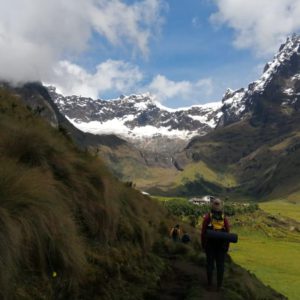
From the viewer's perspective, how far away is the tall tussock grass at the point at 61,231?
10188 millimetres

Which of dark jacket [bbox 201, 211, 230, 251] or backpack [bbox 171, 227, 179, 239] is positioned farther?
backpack [bbox 171, 227, 179, 239]

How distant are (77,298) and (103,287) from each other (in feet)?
5.13

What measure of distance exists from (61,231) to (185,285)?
25.9 feet

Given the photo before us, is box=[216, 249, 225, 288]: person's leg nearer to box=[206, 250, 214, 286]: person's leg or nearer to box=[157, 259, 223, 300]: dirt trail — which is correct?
box=[206, 250, 214, 286]: person's leg

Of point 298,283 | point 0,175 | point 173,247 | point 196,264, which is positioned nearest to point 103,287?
point 0,175

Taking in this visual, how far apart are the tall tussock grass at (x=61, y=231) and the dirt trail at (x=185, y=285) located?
631mm

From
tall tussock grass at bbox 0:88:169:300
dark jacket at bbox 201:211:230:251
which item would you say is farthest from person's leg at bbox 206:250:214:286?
tall tussock grass at bbox 0:88:169:300


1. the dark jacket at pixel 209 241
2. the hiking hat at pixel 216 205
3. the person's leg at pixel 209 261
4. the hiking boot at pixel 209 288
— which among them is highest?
the hiking hat at pixel 216 205

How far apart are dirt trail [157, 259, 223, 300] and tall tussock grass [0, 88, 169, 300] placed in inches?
24.8

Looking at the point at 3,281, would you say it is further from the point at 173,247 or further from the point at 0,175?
the point at 173,247

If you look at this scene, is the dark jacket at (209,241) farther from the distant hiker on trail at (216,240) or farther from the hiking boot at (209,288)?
the hiking boot at (209,288)

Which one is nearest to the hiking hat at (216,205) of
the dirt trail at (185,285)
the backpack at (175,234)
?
the dirt trail at (185,285)

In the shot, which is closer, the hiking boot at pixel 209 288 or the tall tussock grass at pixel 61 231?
the tall tussock grass at pixel 61 231

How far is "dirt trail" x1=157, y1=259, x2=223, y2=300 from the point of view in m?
15.7
